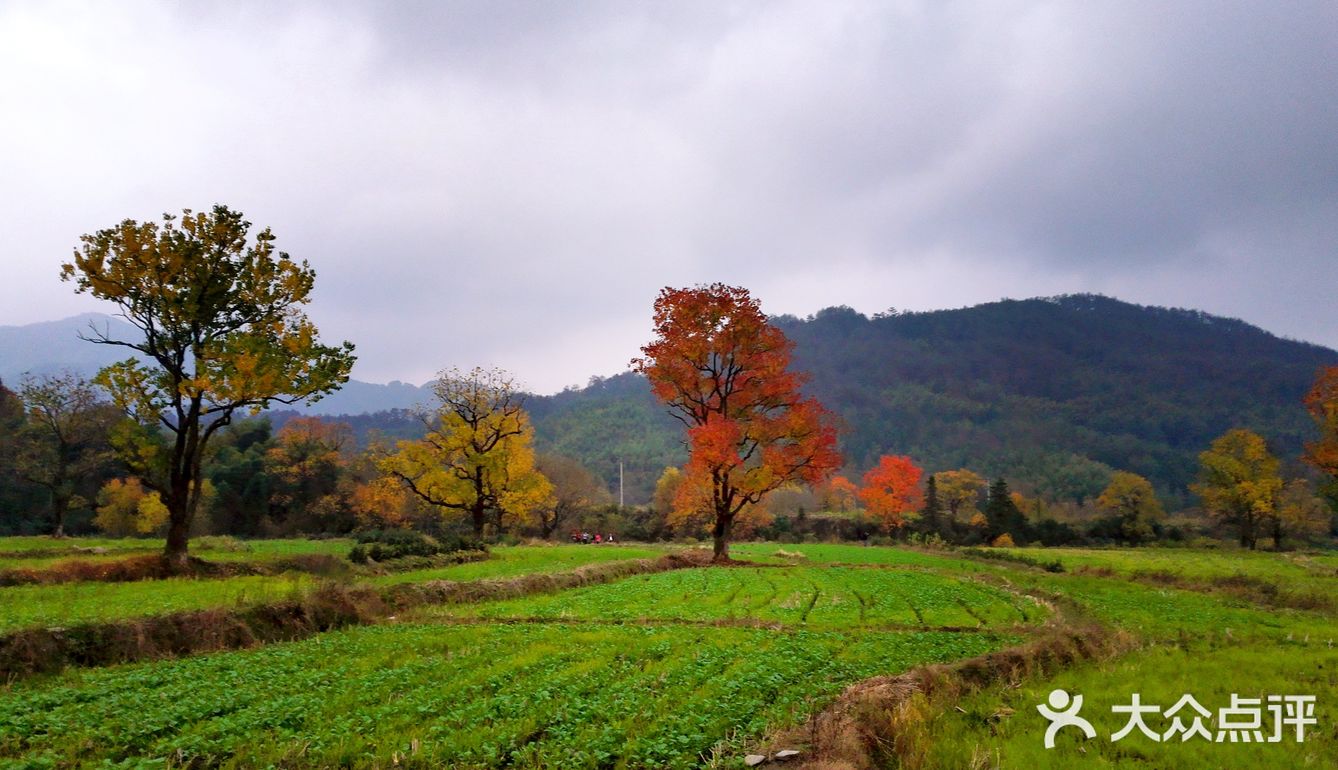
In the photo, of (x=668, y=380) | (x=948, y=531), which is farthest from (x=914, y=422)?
(x=668, y=380)

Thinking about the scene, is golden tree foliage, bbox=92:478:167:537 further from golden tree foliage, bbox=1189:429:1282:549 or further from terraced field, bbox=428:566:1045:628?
golden tree foliage, bbox=1189:429:1282:549

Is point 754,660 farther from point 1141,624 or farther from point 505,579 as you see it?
point 505,579

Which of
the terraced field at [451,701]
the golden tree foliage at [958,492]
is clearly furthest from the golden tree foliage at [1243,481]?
the terraced field at [451,701]

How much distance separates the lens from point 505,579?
24250mm

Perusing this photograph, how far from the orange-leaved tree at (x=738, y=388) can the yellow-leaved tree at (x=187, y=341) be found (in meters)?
17.3

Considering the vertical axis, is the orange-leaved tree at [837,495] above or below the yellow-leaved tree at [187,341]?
below

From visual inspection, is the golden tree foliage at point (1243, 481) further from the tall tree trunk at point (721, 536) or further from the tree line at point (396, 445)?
the tall tree trunk at point (721, 536)

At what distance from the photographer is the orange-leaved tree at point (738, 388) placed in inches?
1371

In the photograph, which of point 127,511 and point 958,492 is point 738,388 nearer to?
point 127,511

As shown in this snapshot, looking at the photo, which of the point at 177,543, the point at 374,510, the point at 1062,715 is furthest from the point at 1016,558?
the point at 374,510

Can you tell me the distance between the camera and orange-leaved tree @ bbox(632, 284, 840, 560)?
34812 mm

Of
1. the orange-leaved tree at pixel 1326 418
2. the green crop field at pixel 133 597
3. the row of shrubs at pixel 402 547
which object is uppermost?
the orange-leaved tree at pixel 1326 418

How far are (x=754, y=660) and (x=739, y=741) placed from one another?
4265mm

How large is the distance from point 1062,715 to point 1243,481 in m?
69.2
